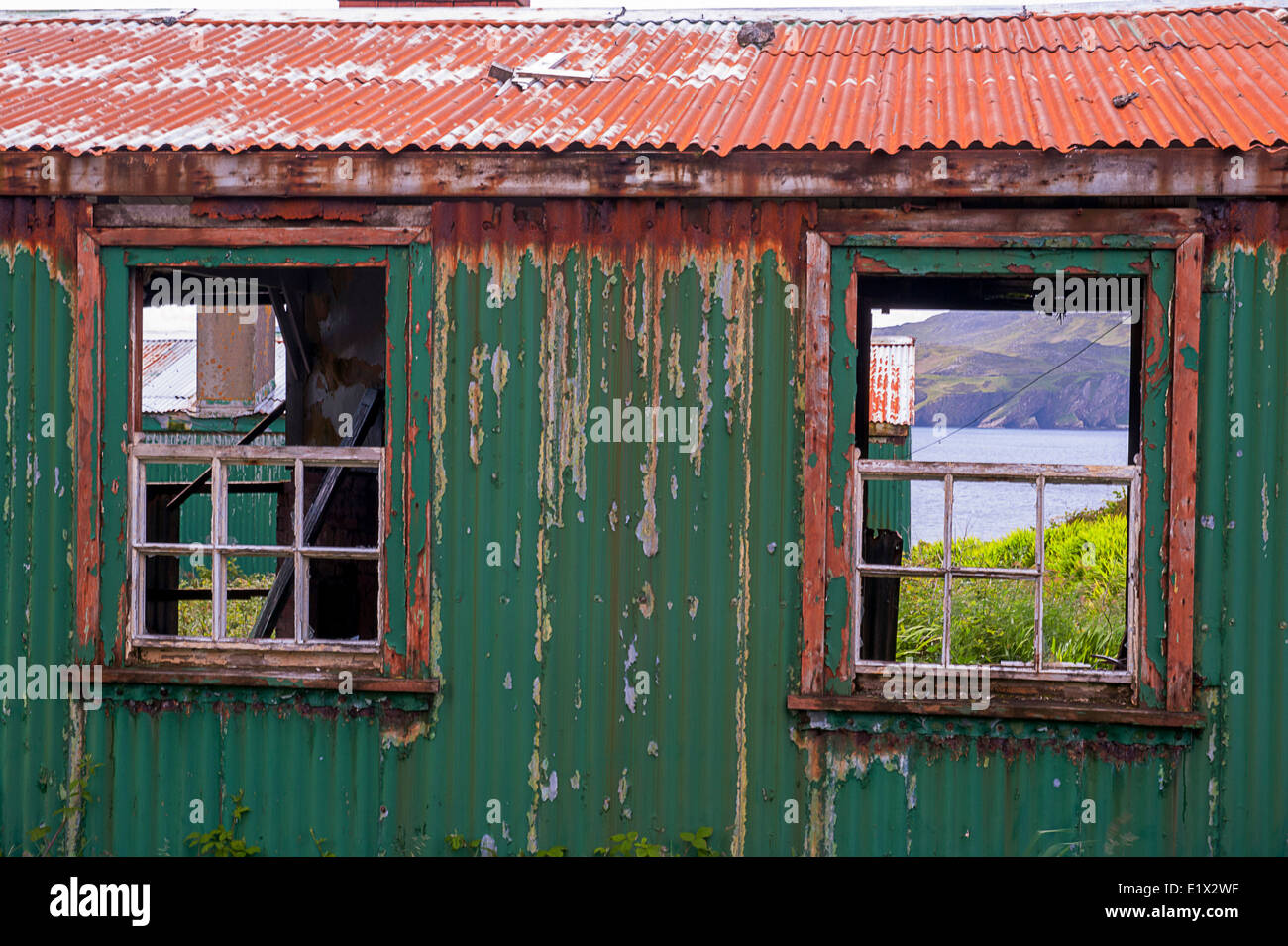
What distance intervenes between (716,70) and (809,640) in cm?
291

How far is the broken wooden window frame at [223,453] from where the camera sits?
4.30 metres

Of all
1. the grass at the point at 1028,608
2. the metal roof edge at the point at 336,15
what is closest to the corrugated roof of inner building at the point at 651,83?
the metal roof edge at the point at 336,15

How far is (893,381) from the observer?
51.5 feet

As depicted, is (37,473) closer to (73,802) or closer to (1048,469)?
(73,802)

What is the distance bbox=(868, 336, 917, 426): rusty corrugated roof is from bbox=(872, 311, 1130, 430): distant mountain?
121306mm

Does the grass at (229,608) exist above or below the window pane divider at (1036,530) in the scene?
below

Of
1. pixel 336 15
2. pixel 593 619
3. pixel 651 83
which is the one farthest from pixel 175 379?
pixel 593 619

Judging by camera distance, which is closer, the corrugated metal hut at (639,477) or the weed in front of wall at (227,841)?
the corrugated metal hut at (639,477)

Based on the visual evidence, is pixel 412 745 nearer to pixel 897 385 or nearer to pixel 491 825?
pixel 491 825

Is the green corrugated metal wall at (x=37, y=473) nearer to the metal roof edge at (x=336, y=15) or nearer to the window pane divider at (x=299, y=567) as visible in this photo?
the window pane divider at (x=299, y=567)

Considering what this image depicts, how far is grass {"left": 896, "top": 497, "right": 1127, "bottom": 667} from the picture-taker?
973cm

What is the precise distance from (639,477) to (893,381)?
12.1 m

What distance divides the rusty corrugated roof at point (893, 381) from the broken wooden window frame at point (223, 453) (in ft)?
34.6

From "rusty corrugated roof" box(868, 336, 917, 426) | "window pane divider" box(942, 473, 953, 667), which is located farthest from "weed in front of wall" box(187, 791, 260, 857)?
"rusty corrugated roof" box(868, 336, 917, 426)
